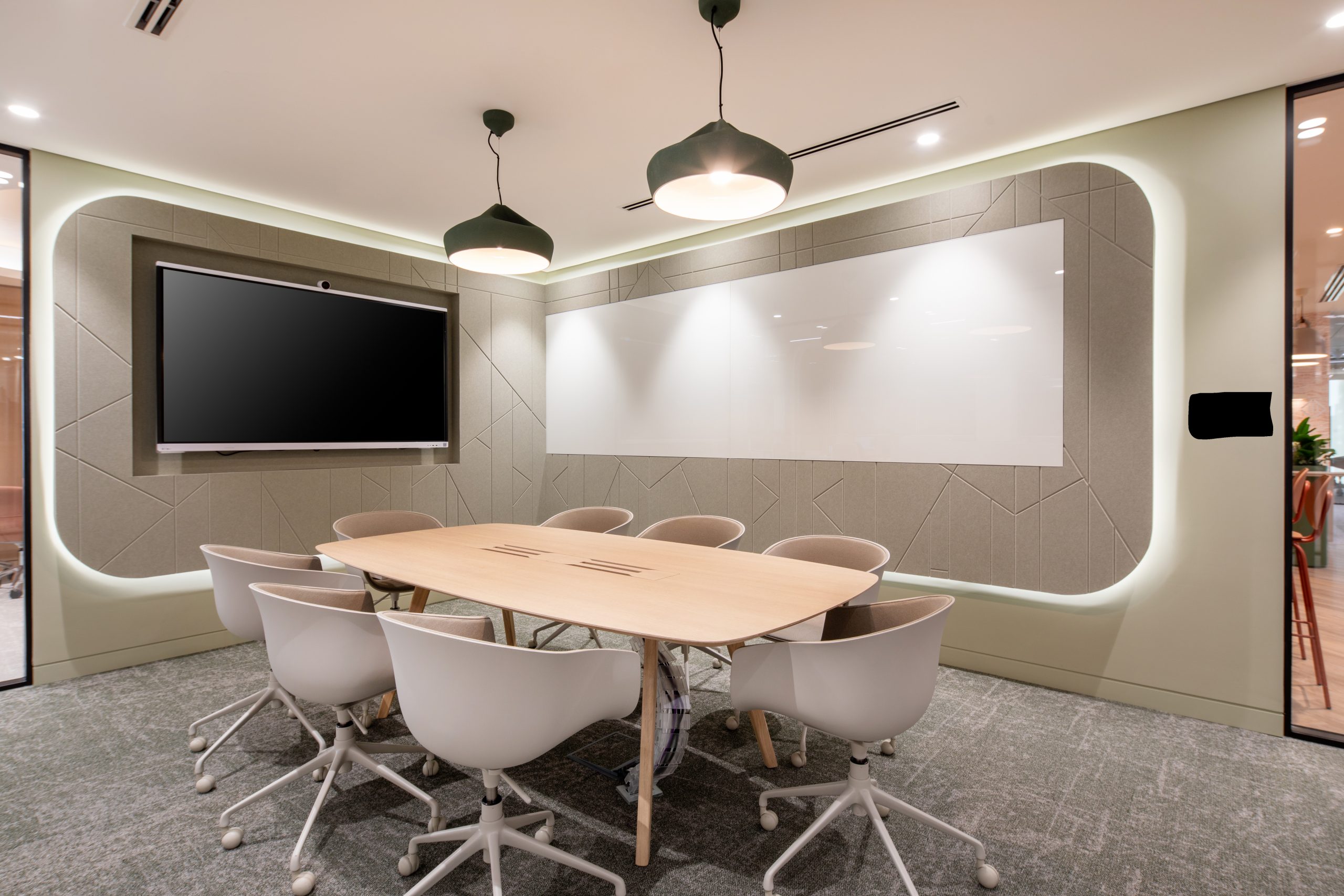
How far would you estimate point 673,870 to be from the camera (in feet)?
6.79

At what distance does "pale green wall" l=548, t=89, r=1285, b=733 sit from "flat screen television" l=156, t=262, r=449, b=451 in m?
4.87

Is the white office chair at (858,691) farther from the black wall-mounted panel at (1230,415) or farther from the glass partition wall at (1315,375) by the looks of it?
the glass partition wall at (1315,375)

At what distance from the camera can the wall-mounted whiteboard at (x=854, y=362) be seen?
3688mm

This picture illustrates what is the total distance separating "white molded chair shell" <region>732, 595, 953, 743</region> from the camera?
184cm

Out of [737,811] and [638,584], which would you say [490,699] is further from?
[737,811]

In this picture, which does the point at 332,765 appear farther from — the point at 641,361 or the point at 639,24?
the point at 641,361

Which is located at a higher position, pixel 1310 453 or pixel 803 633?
pixel 1310 453

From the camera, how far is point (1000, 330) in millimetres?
3766

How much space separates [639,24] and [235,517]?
13.2 feet

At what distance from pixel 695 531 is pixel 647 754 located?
1.84 metres

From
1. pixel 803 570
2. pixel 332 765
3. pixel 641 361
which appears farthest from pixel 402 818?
pixel 641 361

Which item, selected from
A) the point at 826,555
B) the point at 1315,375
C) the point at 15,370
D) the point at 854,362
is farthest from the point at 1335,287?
the point at 15,370

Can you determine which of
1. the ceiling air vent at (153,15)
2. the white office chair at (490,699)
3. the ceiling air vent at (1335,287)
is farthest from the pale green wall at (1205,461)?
the ceiling air vent at (153,15)

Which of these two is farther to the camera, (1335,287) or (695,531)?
(695,531)
